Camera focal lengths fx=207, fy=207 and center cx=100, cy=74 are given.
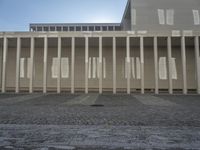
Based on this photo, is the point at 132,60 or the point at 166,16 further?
the point at 166,16

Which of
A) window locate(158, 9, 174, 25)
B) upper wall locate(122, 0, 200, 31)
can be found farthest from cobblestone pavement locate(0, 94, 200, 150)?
window locate(158, 9, 174, 25)

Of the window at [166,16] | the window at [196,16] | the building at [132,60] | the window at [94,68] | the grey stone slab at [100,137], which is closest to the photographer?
the grey stone slab at [100,137]

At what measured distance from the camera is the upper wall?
25594 millimetres

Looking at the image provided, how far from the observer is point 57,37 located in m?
21.0

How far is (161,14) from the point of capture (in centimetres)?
2583

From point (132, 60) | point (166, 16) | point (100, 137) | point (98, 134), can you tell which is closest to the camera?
point (100, 137)

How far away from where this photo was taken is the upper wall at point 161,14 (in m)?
25.6

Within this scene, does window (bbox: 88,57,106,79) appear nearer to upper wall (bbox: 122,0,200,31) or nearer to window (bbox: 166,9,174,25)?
Answer: upper wall (bbox: 122,0,200,31)

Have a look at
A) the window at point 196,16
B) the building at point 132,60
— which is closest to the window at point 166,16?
the building at point 132,60

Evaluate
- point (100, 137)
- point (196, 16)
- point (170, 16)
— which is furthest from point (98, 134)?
point (196, 16)

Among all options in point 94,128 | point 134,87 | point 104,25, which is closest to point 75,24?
point 104,25

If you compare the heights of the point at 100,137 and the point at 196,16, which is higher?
the point at 196,16

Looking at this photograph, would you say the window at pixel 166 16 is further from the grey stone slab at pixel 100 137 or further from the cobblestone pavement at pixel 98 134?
the grey stone slab at pixel 100 137

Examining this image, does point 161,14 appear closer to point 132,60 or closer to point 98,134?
point 132,60
